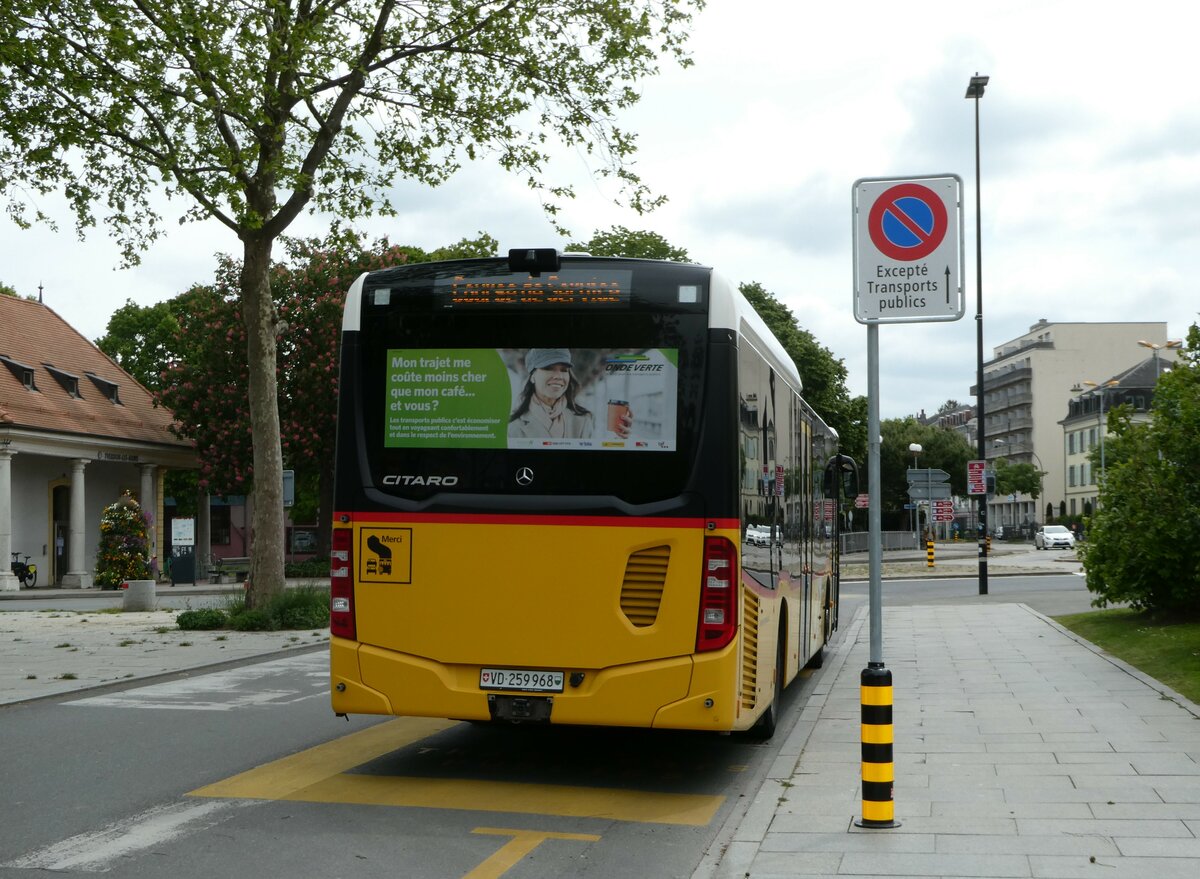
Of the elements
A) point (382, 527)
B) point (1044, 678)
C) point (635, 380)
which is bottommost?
point (1044, 678)

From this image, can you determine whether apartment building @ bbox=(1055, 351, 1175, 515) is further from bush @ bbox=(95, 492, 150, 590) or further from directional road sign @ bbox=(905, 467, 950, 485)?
bush @ bbox=(95, 492, 150, 590)

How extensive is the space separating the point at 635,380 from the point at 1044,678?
7690 millimetres

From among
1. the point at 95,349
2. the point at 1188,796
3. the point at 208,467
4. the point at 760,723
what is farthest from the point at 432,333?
the point at 95,349

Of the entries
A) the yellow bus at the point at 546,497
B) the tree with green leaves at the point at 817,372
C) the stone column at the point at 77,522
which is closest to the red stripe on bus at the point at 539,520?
the yellow bus at the point at 546,497

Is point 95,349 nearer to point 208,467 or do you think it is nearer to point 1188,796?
point 208,467

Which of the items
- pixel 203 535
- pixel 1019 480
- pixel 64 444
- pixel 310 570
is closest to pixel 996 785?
pixel 310 570

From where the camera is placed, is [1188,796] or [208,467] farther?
[208,467]

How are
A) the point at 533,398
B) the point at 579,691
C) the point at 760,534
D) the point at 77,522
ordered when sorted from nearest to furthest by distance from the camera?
the point at 579,691 < the point at 533,398 < the point at 760,534 < the point at 77,522

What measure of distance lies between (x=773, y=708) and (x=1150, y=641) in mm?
8167

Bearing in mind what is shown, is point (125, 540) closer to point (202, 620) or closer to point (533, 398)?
point (202, 620)

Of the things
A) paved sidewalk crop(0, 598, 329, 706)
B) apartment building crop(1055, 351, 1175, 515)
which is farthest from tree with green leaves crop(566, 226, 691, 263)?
apartment building crop(1055, 351, 1175, 515)

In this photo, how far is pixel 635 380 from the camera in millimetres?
8258

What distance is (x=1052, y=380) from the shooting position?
13362cm

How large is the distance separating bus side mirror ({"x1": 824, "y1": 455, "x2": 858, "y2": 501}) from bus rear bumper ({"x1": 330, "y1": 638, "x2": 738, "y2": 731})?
776 cm
